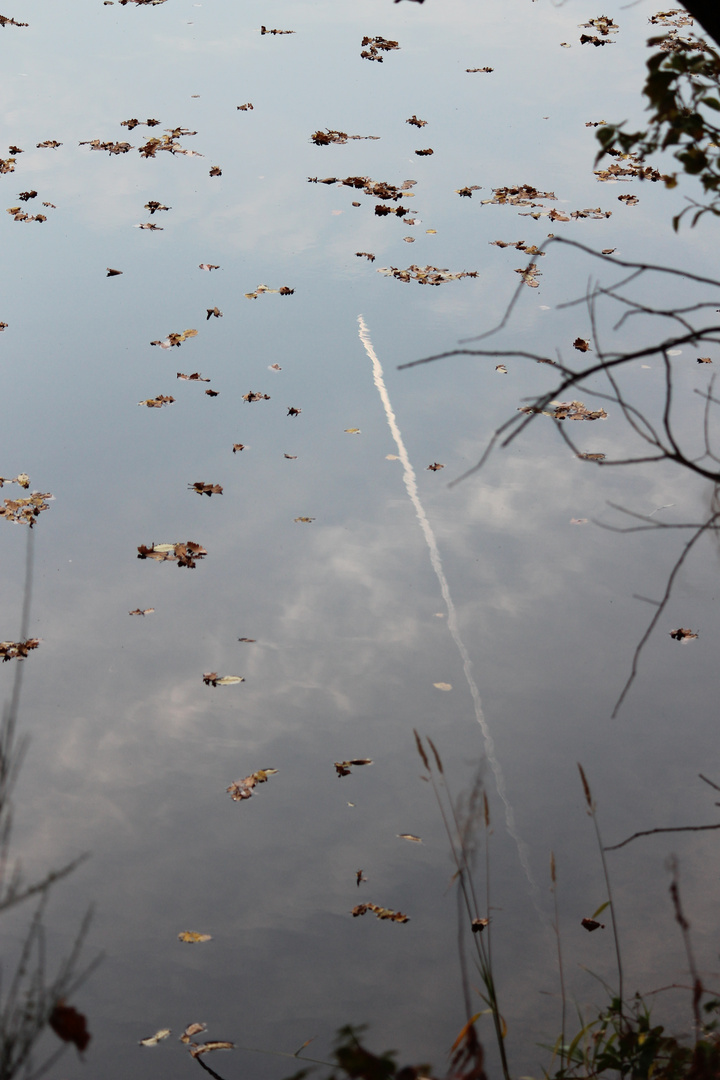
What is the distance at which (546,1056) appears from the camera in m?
3.36

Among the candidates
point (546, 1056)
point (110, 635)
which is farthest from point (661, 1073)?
point (110, 635)

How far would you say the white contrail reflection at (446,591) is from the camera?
4.18 m

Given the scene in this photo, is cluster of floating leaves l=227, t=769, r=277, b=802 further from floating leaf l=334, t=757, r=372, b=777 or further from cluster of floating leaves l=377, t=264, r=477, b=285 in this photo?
cluster of floating leaves l=377, t=264, r=477, b=285

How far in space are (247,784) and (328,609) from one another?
1.28 metres

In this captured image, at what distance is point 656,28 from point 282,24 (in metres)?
5.32

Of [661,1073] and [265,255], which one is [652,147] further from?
[265,255]

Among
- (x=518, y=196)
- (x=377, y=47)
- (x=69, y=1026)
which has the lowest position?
(x=518, y=196)

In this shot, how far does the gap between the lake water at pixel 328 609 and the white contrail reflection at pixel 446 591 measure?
0.02 meters

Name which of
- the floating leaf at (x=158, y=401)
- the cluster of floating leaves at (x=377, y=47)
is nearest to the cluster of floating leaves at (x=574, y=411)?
the floating leaf at (x=158, y=401)

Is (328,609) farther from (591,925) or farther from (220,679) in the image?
(591,925)

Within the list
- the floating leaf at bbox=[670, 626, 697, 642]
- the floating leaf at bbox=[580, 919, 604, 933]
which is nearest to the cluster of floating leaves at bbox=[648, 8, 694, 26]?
the floating leaf at bbox=[670, 626, 697, 642]

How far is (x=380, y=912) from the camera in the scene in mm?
3842

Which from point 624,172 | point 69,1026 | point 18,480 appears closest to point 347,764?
point 69,1026

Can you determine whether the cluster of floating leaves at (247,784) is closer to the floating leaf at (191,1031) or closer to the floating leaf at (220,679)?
the floating leaf at (220,679)
